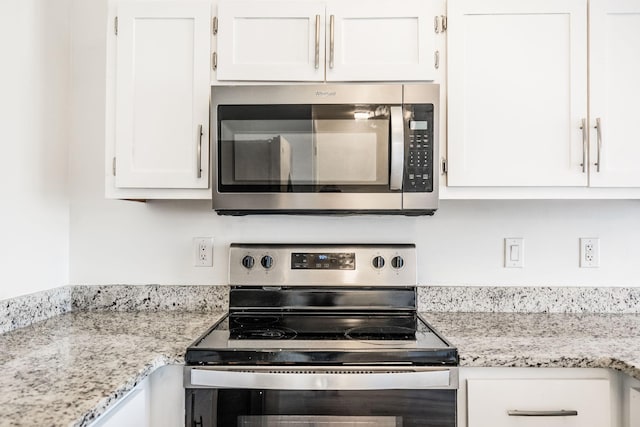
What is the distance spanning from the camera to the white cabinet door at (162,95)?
156cm

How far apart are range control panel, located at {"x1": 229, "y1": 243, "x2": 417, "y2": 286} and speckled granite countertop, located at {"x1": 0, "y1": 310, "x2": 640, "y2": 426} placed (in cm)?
20

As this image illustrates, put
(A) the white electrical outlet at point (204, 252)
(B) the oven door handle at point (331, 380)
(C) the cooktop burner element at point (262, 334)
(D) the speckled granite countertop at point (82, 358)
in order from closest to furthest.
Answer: (D) the speckled granite countertop at point (82, 358) → (B) the oven door handle at point (331, 380) → (C) the cooktop burner element at point (262, 334) → (A) the white electrical outlet at point (204, 252)

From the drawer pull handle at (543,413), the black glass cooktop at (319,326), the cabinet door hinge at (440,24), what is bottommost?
the drawer pull handle at (543,413)

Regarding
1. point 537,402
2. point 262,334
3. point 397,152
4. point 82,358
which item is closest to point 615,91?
point 397,152

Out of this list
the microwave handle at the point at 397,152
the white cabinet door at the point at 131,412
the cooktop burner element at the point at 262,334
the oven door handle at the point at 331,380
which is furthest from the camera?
the microwave handle at the point at 397,152

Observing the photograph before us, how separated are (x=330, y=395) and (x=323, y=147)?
0.74m

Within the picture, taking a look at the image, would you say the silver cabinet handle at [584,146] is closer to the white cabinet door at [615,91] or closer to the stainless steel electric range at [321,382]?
the white cabinet door at [615,91]

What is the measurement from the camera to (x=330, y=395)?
121 centimetres

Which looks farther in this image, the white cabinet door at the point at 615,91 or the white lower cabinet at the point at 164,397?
the white cabinet door at the point at 615,91

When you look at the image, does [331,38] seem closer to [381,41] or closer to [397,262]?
[381,41]

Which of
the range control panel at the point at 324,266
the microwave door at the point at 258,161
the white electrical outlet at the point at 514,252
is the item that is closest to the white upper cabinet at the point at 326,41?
the microwave door at the point at 258,161

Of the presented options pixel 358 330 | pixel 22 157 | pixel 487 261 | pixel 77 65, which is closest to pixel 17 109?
pixel 22 157

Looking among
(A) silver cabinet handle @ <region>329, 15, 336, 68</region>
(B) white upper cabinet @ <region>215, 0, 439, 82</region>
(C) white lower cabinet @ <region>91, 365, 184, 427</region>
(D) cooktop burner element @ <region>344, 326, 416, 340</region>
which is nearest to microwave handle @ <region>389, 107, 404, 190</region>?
(B) white upper cabinet @ <region>215, 0, 439, 82</region>

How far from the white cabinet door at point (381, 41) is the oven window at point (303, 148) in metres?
0.14
